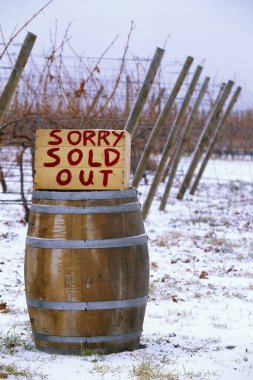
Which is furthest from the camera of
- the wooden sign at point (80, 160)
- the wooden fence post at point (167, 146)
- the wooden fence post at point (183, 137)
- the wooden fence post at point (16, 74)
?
the wooden fence post at point (183, 137)

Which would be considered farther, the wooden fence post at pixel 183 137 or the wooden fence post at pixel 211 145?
the wooden fence post at pixel 211 145

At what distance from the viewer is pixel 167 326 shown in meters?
4.66

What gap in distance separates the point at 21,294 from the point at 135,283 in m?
1.80

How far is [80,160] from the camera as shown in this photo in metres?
3.94

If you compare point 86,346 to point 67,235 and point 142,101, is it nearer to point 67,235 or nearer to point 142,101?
point 67,235

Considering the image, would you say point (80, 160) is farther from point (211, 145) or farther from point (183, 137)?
point (211, 145)

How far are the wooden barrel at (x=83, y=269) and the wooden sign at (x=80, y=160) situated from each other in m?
0.08

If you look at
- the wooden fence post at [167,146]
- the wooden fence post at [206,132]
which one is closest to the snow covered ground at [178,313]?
the wooden fence post at [167,146]

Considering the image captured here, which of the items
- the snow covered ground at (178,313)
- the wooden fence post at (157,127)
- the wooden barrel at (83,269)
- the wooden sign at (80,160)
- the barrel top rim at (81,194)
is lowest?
the snow covered ground at (178,313)

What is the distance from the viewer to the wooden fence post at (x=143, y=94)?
26.6ft

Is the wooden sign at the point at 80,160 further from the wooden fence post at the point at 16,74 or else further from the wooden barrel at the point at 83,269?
the wooden fence post at the point at 16,74

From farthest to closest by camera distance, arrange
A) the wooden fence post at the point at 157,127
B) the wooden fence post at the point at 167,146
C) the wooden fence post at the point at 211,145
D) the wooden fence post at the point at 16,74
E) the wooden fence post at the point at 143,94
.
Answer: the wooden fence post at the point at 211,145
the wooden fence post at the point at 167,146
the wooden fence post at the point at 157,127
the wooden fence post at the point at 143,94
the wooden fence post at the point at 16,74

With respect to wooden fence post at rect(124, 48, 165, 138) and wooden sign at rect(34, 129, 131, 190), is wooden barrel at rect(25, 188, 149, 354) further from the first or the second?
wooden fence post at rect(124, 48, 165, 138)

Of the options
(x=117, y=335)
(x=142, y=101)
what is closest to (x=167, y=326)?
(x=117, y=335)
